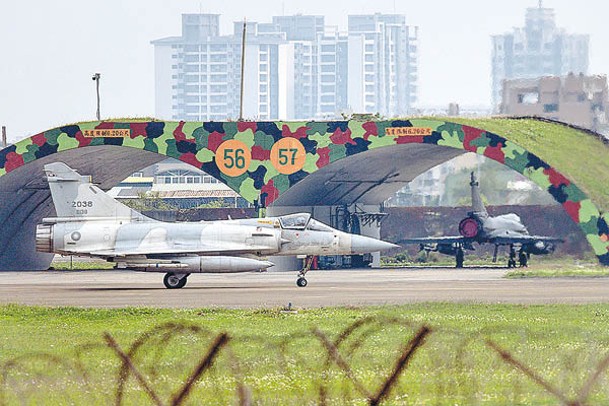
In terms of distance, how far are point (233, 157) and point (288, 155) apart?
2268 mm

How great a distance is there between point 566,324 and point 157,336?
310 inches

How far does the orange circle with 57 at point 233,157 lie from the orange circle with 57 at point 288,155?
1098 mm

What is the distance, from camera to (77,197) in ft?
137

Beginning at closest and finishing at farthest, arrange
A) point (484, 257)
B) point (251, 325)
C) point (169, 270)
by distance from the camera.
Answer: point (251, 325) < point (169, 270) < point (484, 257)

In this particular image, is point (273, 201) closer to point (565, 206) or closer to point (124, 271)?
point (124, 271)

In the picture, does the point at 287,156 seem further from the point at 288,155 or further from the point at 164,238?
the point at 164,238

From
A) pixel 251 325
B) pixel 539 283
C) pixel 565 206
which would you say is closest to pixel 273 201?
pixel 565 206

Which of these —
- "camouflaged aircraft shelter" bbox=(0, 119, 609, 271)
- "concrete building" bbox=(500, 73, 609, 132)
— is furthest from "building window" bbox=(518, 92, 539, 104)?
"camouflaged aircraft shelter" bbox=(0, 119, 609, 271)

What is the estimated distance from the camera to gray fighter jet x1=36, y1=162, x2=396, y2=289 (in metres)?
40.7

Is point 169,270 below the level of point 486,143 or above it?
below

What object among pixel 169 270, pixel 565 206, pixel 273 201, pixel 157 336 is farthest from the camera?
pixel 273 201

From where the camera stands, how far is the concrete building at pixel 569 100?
14738 cm

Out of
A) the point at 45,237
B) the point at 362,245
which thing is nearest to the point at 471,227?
the point at 362,245

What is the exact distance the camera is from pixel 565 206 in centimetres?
4959
